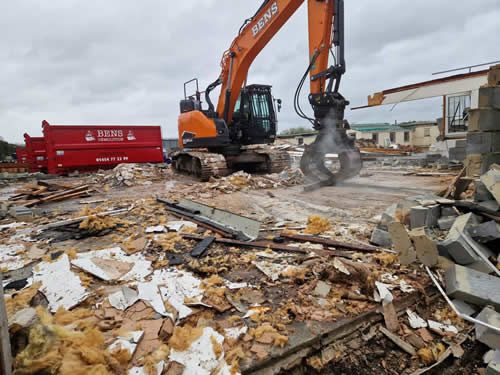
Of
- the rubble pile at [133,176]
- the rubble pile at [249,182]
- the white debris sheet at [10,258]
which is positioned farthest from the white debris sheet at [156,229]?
the rubble pile at [133,176]

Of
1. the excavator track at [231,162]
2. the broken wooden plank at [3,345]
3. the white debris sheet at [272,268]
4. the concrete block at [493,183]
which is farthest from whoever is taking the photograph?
the excavator track at [231,162]

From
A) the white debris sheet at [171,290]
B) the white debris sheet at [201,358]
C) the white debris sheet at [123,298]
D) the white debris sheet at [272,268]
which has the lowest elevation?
the white debris sheet at [201,358]

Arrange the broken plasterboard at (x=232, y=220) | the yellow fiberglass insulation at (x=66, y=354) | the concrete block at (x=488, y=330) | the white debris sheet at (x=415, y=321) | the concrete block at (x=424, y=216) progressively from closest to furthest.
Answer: the yellow fiberglass insulation at (x=66, y=354) < the concrete block at (x=488, y=330) < the white debris sheet at (x=415, y=321) < the concrete block at (x=424, y=216) < the broken plasterboard at (x=232, y=220)

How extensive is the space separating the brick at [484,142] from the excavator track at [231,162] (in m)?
6.71

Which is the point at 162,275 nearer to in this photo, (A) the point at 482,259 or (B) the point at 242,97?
(A) the point at 482,259

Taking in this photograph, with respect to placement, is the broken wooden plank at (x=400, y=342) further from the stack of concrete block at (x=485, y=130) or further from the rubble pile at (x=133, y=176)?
the rubble pile at (x=133, y=176)

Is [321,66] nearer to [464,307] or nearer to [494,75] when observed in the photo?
[494,75]

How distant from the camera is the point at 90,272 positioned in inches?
124

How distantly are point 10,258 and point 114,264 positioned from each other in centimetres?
160

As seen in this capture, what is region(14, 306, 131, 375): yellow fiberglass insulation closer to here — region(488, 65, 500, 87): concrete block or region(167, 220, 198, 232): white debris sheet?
region(167, 220, 198, 232): white debris sheet

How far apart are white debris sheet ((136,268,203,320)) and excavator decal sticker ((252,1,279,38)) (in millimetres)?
7725

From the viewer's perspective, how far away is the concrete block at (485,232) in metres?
3.04

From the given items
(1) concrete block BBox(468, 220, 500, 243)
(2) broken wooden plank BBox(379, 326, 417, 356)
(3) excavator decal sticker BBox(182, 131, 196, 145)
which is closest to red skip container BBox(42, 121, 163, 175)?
(3) excavator decal sticker BBox(182, 131, 196, 145)

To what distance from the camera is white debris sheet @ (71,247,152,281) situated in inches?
124
